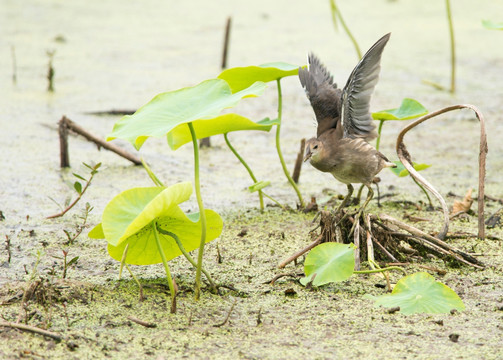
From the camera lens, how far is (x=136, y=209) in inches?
72.8

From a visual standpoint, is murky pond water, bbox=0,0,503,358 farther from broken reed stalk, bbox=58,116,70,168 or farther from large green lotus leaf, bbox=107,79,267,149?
large green lotus leaf, bbox=107,79,267,149

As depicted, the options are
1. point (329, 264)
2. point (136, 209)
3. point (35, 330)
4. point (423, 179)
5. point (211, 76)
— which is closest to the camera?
point (35, 330)

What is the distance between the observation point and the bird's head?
2344 millimetres

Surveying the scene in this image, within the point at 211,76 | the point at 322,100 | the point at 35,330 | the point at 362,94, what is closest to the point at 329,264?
the point at 362,94

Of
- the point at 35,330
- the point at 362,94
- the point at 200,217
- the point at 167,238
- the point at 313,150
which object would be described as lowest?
the point at 35,330

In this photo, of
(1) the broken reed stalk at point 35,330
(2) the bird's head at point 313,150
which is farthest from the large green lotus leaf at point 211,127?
(1) the broken reed stalk at point 35,330

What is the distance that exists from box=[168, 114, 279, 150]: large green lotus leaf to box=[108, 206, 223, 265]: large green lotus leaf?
12.7 inches

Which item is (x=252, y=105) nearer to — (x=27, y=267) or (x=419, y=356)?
(x=27, y=267)

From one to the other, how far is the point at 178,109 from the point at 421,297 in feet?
2.82

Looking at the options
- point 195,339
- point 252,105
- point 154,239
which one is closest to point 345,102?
point 154,239

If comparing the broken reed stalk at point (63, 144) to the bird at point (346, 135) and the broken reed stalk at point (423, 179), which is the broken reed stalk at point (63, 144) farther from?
the broken reed stalk at point (423, 179)

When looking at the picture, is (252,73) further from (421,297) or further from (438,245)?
(421,297)

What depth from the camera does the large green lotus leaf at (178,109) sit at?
1781 mm

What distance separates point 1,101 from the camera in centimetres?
440
